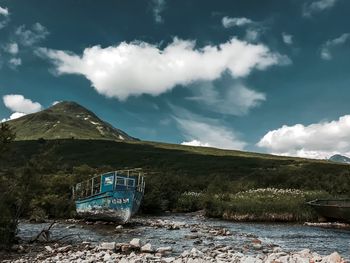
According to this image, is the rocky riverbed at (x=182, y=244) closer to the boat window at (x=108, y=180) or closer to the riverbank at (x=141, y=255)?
the riverbank at (x=141, y=255)

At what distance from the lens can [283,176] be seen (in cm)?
7081

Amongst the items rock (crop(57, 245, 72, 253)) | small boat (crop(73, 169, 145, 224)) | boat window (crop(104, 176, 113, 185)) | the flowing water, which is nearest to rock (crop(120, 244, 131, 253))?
the flowing water

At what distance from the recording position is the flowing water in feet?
85.5

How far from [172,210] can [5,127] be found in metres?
35.3

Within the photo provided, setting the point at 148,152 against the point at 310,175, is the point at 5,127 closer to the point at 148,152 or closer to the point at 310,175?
the point at 310,175

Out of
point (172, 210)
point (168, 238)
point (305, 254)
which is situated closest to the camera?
point (305, 254)

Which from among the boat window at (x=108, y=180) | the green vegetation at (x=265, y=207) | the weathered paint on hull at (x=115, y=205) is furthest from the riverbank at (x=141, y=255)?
the green vegetation at (x=265, y=207)

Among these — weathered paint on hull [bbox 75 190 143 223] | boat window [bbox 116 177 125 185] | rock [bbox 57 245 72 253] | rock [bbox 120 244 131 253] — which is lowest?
rock [bbox 57 245 72 253]

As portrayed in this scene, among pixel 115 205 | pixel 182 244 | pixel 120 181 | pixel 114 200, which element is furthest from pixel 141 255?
pixel 120 181

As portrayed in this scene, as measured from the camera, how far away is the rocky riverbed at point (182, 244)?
19.7 meters

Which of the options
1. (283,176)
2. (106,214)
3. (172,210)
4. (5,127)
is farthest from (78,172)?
(5,127)

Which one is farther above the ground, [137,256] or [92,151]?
[92,151]

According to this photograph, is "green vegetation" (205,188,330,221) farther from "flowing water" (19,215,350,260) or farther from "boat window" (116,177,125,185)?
"boat window" (116,177,125,185)

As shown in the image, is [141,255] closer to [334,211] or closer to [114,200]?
[114,200]
